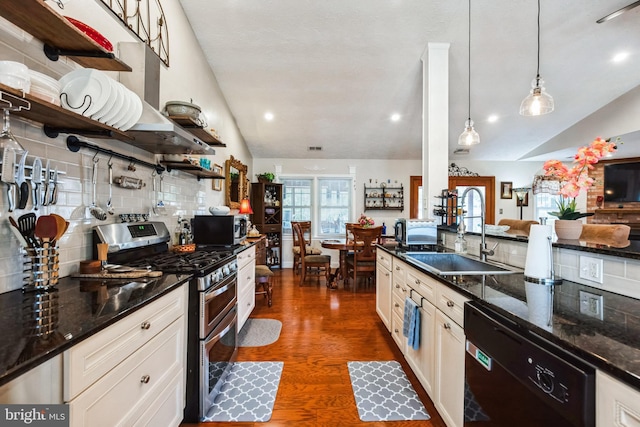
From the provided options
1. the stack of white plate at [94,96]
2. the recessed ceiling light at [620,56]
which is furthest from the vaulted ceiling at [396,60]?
the stack of white plate at [94,96]

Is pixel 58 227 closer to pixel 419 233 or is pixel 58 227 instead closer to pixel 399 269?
pixel 399 269

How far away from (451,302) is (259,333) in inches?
80.5

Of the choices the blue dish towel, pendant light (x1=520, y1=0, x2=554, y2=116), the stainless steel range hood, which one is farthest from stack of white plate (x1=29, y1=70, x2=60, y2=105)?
pendant light (x1=520, y1=0, x2=554, y2=116)

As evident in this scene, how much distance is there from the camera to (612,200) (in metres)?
5.30

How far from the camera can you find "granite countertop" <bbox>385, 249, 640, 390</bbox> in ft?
2.26

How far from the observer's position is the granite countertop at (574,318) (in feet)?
2.26

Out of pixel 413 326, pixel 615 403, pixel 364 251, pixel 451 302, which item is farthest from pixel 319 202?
pixel 615 403

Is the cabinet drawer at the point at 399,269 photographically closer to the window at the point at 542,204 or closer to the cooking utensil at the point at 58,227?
the cooking utensil at the point at 58,227

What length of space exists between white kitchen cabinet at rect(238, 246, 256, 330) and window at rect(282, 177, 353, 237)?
3.12 meters

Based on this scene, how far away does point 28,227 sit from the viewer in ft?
3.93

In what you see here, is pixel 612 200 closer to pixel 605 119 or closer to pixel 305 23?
pixel 605 119

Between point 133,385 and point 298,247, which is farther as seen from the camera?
point 298,247

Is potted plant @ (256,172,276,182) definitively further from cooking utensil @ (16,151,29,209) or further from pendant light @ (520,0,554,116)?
cooking utensil @ (16,151,29,209)

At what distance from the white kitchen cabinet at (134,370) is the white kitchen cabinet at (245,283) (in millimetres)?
1008
